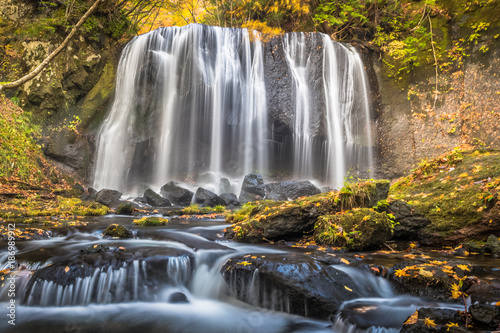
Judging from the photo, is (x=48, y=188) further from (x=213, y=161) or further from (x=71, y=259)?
(x=71, y=259)

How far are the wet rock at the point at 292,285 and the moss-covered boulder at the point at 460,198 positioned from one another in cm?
248

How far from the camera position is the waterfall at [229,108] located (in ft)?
49.1

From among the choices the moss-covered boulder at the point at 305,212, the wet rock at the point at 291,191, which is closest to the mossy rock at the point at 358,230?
the moss-covered boulder at the point at 305,212

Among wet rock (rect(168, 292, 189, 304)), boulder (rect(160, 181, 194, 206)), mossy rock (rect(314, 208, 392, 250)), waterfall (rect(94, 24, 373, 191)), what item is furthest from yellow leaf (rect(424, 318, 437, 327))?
waterfall (rect(94, 24, 373, 191))

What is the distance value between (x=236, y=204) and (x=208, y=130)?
222 inches

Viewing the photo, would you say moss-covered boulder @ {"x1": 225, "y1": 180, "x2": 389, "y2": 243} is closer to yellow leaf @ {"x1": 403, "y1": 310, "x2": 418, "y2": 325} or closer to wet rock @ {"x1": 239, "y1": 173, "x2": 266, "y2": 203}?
yellow leaf @ {"x1": 403, "y1": 310, "x2": 418, "y2": 325}

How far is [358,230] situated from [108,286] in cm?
365

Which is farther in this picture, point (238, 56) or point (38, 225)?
point (238, 56)

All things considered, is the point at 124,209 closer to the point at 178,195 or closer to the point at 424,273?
the point at 178,195

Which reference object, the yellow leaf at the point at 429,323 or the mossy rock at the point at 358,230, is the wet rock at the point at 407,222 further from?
the yellow leaf at the point at 429,323

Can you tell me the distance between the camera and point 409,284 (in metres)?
3.27

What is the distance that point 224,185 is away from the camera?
552 inches

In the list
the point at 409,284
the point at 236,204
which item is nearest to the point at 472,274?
the point at 409,284

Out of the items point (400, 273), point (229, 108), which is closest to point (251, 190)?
point (229, 108)
